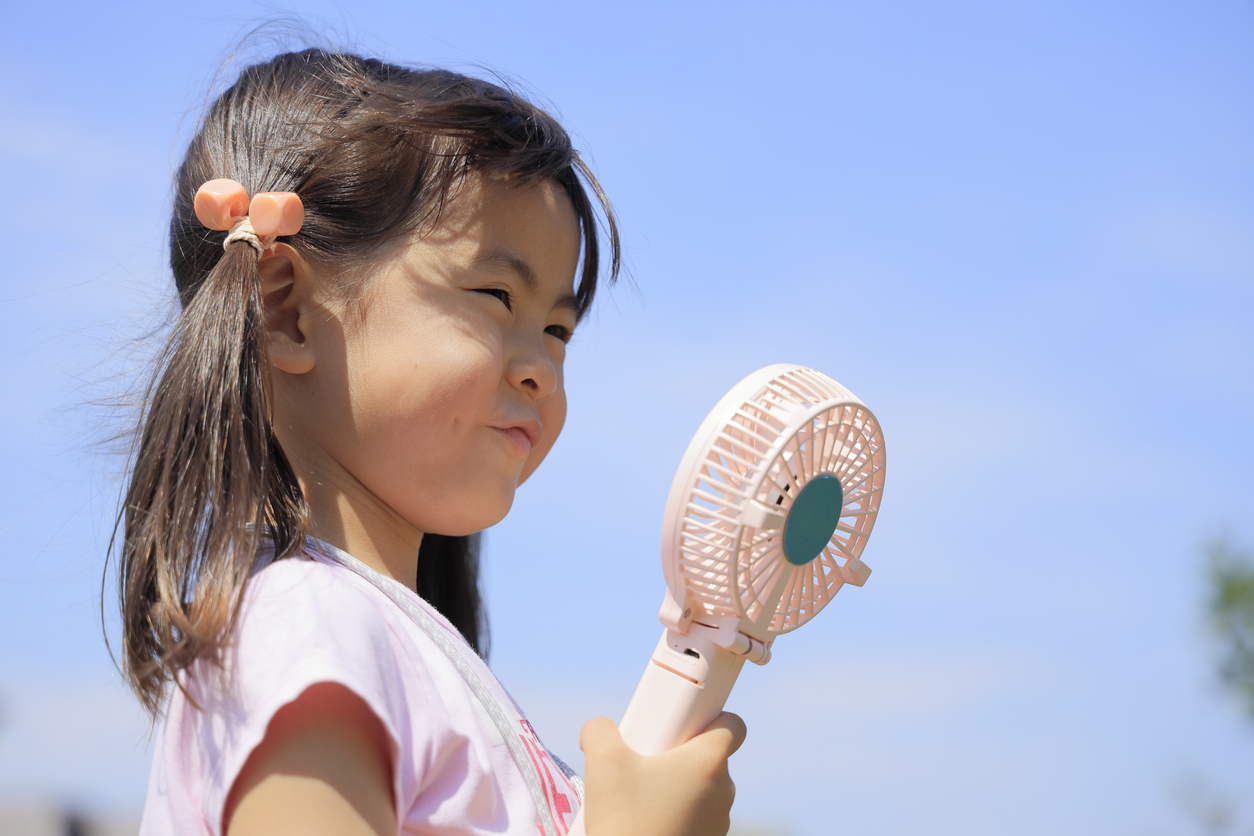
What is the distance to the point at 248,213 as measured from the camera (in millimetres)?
1815

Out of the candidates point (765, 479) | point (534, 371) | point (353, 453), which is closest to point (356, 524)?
point (353, 453)

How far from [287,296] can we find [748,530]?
935 mm

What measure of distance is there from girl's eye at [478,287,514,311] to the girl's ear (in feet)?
1.01

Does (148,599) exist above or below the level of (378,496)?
below

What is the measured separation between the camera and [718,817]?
59.4 inches

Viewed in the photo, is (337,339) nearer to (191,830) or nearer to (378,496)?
(378,496)

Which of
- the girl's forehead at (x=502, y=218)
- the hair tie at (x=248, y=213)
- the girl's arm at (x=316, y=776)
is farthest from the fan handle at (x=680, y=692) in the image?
the hair tie at (x=248, y=213)

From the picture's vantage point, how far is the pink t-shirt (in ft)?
4.16

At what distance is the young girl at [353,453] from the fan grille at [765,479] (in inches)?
8.9

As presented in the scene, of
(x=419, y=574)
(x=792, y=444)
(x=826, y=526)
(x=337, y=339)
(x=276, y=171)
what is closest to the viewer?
(x=792, y=444)

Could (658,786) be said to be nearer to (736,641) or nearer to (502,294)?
(736,641)

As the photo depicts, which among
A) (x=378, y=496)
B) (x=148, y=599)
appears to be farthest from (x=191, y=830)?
(x=378, y=496)

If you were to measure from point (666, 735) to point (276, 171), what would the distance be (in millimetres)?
1198

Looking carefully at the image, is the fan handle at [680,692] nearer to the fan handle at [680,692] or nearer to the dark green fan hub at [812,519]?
the fan handle at [680,692]
